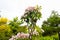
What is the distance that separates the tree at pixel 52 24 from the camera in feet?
86.0

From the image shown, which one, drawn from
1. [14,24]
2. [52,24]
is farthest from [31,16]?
[52,24]

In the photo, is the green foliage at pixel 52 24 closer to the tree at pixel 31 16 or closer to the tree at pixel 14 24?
the tree at pixel 14 24

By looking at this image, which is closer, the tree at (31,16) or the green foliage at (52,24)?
the tree at (31,16)

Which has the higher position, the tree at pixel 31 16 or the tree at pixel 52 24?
the tree at pixel 31 16

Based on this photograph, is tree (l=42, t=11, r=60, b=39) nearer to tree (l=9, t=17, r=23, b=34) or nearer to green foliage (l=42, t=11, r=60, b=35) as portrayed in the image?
green foliage (l=42, t=11, r=60, b=35)

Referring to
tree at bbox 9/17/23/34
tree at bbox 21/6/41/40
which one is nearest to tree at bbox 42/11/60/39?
tree at bbox 9/17/23/34

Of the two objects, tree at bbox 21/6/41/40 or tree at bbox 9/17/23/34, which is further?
tree at bbox 9/17/23/34

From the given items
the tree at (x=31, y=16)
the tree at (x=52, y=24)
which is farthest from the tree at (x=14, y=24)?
the tree at (x=31, y=16)

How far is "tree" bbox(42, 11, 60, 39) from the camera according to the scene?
26.2 m

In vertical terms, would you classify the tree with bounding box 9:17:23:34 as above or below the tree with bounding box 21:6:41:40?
below

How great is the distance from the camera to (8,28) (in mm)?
24750

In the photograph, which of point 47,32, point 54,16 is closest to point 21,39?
point 47,32

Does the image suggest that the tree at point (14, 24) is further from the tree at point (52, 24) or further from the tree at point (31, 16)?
the tree at point (31, 16)

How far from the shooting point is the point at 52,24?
27.5 m
